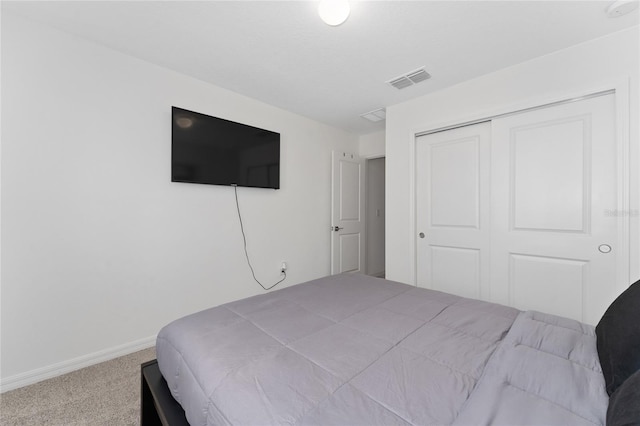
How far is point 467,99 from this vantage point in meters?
2.59

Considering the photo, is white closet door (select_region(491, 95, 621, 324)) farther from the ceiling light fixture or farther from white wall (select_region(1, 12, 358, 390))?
white wall (select_region(1, 12, 358, 390))

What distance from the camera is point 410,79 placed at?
2555mm

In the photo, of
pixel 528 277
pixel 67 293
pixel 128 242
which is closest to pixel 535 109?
pixel 528 277

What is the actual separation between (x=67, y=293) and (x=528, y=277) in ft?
12.3

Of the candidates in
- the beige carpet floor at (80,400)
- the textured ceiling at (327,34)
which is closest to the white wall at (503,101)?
the textured ceiling at (327,34)

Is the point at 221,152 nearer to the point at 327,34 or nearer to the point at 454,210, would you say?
the point at 327,34

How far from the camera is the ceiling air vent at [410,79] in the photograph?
2.44 m

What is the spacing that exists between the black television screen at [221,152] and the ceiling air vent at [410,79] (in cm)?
147

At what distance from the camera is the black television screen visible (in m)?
2.41

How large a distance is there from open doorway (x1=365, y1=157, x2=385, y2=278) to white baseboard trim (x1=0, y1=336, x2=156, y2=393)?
342 centimetres

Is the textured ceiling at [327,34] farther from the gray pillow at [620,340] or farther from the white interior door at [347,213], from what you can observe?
the gray pillow at [620,340]

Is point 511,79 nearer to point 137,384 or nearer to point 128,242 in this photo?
point 128,242

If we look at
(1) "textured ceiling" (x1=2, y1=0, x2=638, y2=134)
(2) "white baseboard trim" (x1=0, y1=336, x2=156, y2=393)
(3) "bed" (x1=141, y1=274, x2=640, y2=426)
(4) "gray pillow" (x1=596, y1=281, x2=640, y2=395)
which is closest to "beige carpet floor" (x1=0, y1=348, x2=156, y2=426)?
(2) "white baseboard trim" (x1=0, y1=336, x2=156, y2=393)

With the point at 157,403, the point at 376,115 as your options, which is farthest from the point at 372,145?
the point at 157,403
